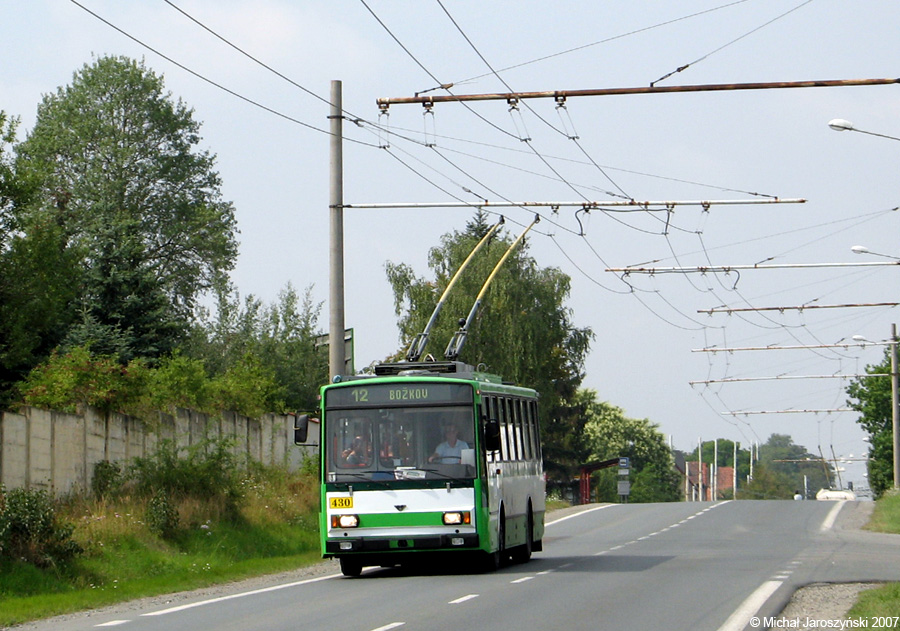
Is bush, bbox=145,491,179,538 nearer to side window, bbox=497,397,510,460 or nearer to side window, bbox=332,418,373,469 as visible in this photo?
side window, bbox=332,418,373,469

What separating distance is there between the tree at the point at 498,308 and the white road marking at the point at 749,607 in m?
41.5

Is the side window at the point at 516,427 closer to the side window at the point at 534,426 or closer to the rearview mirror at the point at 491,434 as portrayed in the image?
the side window at the point at 534,426

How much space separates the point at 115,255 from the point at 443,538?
23.1 meters

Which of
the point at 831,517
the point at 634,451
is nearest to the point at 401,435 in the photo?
the point at 831,517

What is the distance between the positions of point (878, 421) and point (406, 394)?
74.1 metres

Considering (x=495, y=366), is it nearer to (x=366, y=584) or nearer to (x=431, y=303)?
(x=431, y=303)

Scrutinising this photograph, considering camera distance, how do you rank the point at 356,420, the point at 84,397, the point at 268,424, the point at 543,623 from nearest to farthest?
the point at 543,623 → the point at 356,420 → the point at 84,397 → the point at 268,424

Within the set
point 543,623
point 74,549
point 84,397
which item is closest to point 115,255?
point 84,397

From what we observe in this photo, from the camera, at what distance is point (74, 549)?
19328 mm

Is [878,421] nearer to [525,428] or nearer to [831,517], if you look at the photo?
[831,517]

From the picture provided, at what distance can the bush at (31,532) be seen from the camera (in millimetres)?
18266

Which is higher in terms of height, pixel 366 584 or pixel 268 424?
pixel 268 424

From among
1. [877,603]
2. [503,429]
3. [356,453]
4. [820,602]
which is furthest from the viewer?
[503,429]

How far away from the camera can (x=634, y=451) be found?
415ft
